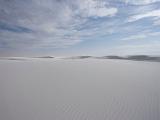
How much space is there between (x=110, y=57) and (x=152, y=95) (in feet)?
28.7

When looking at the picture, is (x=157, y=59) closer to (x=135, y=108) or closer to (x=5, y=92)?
(x=135, y=108)

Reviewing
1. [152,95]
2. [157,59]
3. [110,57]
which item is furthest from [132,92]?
[157,59]

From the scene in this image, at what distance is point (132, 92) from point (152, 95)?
0.35 meters

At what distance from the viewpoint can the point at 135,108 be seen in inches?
78.0

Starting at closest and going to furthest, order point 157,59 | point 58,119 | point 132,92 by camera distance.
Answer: point 58,119 → point 132,92 → point 157,59

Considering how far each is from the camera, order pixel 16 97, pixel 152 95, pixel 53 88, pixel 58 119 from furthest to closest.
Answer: pixel 53 88 → pixel 152 95 → pixel 16 97 → pixel 58 119

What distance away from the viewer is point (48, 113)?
6.05 ft

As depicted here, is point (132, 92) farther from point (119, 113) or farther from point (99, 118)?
point (99, 118)

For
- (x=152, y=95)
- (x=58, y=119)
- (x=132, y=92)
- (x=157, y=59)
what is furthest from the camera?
(x=157, y=59)

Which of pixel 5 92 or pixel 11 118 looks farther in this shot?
pixel 5 92

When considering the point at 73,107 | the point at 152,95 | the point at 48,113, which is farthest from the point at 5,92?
the point at 152,95

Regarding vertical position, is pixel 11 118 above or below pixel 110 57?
Answer: below

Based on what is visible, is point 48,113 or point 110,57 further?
point 110,57

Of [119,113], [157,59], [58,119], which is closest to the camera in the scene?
[58,119]
